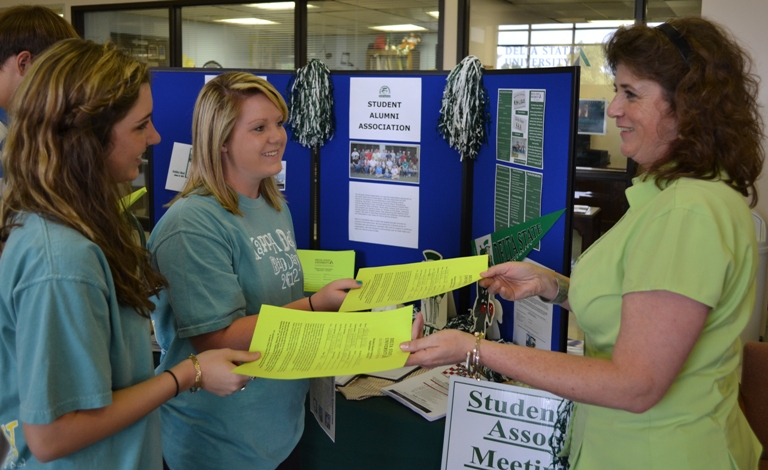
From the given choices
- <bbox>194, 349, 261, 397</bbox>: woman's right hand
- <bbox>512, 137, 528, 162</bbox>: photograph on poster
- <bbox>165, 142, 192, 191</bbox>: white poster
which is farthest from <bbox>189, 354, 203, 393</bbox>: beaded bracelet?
<bbox>165, 142, 192, 191</bbox>: white poster

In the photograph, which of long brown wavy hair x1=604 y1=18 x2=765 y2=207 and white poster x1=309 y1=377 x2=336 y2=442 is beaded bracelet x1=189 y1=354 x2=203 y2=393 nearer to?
white poster x1=309 y1=377 x2=336 y2=442

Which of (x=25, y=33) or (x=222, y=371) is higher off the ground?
(x=25, y=33)

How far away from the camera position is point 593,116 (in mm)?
4918

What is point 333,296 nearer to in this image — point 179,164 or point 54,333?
point 54,333

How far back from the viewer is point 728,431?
3.80 ft

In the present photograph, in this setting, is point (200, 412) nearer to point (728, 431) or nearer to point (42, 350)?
point (42, 350)

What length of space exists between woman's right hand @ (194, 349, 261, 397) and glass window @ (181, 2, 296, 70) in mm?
Answer: 5535

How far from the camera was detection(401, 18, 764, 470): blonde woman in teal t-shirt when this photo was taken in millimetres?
1019

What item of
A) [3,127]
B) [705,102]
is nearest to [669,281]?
[705,102]

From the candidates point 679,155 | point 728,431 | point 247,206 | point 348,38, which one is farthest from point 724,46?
point 348,38

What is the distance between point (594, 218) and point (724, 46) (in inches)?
150

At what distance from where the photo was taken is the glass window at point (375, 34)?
5777mm

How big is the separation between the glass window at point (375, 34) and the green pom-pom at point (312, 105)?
3.52 metres

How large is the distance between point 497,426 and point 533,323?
39 centimetres
